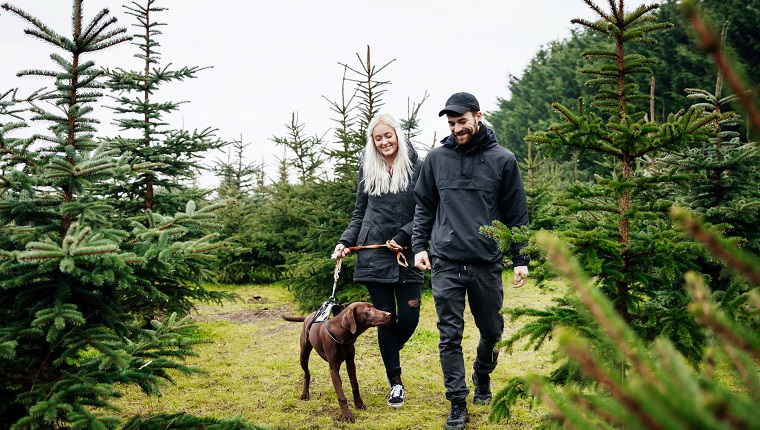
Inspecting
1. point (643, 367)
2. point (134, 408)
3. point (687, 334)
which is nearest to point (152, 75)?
point (134, 408)

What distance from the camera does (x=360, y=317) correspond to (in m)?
3.91

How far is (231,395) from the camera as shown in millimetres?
4574

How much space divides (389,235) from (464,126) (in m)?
1.22

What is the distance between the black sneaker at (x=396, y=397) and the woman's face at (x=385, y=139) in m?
1.99

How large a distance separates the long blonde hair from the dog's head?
112 centimetres

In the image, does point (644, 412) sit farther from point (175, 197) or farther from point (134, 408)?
point (175, 197)

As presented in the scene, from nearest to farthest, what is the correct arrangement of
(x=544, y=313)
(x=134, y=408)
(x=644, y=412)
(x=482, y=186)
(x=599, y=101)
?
(x=644, y=412) → (x=544, y=313) → (x=599, y=101) → (x=482, y=186) → (x=134, y=408)

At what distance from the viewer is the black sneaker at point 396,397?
13.8 ft

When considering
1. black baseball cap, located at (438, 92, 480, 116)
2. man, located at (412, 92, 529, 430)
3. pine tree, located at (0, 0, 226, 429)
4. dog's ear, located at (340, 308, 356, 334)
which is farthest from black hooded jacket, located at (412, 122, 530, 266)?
pine tree, located at (0, 0, 226, 429)

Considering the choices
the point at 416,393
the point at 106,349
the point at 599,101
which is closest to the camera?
the point at 106,349

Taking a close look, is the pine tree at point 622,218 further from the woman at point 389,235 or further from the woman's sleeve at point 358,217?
the woman's sleeve at point 358,217

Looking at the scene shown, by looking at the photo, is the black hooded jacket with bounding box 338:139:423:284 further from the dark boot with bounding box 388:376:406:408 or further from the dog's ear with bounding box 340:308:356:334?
the dark boot with bounding box 388:376:406:408

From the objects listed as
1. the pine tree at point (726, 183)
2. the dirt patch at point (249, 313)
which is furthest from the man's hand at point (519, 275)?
the dirt patch at point (249, 313)

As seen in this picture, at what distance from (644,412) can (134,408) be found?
4.49 metres
